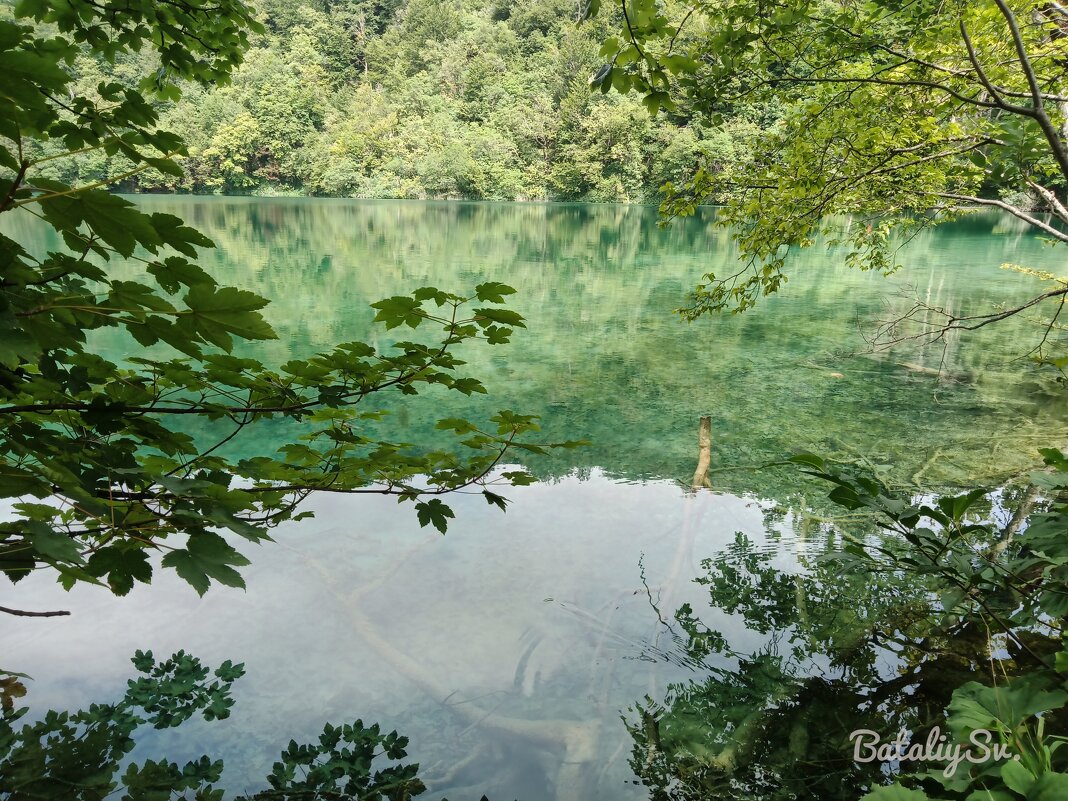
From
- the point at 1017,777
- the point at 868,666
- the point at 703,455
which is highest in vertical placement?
the point at 1017,777

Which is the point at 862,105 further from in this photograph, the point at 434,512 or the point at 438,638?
the point at 438,638

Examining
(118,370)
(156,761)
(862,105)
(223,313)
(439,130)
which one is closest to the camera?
(223,313)

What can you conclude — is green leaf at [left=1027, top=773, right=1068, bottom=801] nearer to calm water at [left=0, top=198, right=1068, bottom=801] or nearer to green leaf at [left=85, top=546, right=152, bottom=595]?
green leaf at [left=85, top=546, right=152, bottom=595]

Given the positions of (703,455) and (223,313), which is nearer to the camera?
(223,313)

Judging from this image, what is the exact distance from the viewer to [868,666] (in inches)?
114

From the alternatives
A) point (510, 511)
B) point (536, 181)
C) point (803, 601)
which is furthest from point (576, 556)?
point (536, 181)

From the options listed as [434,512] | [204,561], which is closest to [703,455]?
[434,512]

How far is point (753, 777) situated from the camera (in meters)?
2.31

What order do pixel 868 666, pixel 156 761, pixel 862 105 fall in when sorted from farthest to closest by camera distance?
pixel 862 105, pixel 868 666, pixel 156 761

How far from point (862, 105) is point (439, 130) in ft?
183

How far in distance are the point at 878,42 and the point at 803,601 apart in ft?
9.64

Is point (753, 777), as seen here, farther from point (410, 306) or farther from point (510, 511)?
point (510, 511)

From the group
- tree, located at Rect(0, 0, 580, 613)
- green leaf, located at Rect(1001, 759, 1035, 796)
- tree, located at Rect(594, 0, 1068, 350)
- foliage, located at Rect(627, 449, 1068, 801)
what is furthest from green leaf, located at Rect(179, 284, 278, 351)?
tree, located at Rect(594, 0, 1068, 350)

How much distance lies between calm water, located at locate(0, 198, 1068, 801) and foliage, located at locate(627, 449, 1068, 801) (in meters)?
0.17
